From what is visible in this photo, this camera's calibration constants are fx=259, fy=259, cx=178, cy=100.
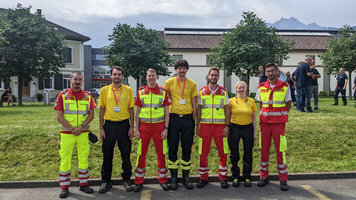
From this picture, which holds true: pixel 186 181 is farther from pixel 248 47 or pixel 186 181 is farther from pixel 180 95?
pixel 248 47

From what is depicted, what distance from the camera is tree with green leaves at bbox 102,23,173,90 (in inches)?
926

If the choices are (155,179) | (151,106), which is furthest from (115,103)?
(155,179)

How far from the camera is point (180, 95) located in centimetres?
504

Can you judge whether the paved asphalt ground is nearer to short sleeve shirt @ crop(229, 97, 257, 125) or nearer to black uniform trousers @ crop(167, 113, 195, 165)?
black uniform trousers @ crop(167, 113, 195, 165)

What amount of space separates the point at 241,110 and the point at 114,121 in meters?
2.43

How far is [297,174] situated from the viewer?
5441 mm

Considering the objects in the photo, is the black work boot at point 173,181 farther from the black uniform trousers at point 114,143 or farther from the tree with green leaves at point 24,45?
the tree with green leaves at point 24,45

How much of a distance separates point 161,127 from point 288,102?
99.5 inches

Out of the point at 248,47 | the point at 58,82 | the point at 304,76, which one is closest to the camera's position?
the point at 304,76

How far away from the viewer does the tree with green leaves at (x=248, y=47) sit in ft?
78.7

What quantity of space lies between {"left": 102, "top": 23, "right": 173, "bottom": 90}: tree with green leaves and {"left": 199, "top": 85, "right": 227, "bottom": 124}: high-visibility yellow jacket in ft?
62.2

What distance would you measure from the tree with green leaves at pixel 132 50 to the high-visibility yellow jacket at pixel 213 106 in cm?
1895

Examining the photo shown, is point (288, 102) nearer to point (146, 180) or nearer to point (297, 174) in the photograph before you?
point (297, 174)

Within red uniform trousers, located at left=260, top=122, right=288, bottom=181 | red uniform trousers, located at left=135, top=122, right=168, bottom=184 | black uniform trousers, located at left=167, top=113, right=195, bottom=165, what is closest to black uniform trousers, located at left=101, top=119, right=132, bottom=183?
red uniform trousers, located at left=135, top=122, right=168, bottom=184
